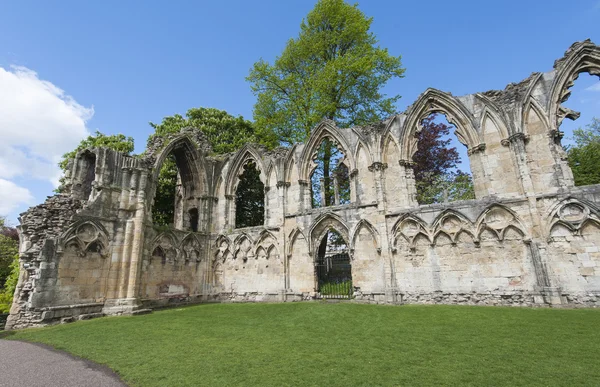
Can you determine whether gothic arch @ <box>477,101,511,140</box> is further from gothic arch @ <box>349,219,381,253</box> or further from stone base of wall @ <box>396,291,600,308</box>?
stone base of wall @ <box>396,291,600,308</box>

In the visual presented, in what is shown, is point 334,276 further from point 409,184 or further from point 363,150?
point 363,150

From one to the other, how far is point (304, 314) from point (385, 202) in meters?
5.58

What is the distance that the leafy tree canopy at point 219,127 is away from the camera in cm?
2155

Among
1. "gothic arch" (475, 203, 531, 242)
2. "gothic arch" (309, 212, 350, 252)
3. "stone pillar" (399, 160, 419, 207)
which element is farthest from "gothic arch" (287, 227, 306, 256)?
"gothic arch" (475, 203, 531, 242)

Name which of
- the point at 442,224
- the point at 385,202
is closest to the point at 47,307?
the point at 385,202

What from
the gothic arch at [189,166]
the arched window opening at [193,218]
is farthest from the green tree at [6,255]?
the gothic arch at [189,166]

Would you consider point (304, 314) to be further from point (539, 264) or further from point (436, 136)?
point (436, 136)

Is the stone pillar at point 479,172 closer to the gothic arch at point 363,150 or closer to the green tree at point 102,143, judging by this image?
the gothic arch at point 363,150

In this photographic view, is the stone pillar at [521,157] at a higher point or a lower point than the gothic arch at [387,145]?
lower

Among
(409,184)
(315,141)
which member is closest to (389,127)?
(409,184)

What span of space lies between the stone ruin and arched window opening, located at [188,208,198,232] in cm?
158

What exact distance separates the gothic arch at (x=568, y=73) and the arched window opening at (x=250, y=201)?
48.7 ft

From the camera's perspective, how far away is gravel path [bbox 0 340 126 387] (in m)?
4.48

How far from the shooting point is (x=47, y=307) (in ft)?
32.1
